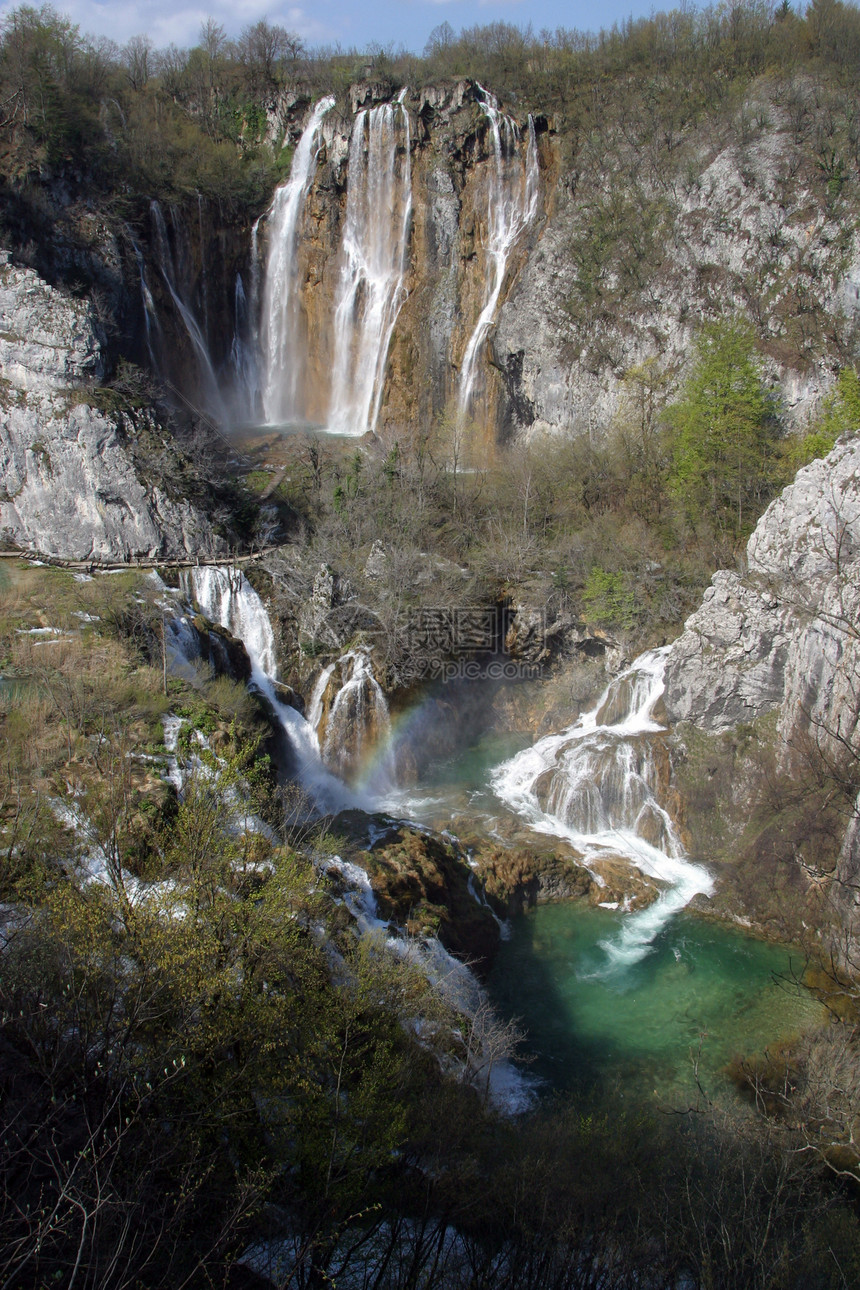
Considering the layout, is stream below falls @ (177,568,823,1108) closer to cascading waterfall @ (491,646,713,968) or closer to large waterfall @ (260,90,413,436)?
cascading waterfall @ (491,646,713,968)

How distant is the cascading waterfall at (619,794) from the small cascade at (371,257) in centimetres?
2047

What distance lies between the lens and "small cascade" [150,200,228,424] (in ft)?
113

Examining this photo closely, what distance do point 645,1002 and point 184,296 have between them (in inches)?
1390

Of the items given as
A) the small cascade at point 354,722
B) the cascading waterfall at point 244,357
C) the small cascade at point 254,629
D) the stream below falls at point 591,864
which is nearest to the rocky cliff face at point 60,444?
the small cascade at point 254,629

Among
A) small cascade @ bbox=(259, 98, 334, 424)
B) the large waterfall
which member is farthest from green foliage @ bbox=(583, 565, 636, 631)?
small cascade @ bbox=(259, 98, 334, 424)

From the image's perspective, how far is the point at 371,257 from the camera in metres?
37.4

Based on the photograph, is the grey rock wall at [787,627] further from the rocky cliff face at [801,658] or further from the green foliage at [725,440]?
the green foliage at [725,440]

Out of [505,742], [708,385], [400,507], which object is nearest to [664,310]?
[708,385]

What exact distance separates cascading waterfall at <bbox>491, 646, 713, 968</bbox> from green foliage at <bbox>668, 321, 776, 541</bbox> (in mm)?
6506

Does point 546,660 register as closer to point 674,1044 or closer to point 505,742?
point 505,742

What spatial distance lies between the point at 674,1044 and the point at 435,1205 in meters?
7.45

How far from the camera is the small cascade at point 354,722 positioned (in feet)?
77.0

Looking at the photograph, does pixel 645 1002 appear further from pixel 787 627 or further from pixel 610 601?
pixel 610 601

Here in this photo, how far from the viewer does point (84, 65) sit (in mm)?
37719
